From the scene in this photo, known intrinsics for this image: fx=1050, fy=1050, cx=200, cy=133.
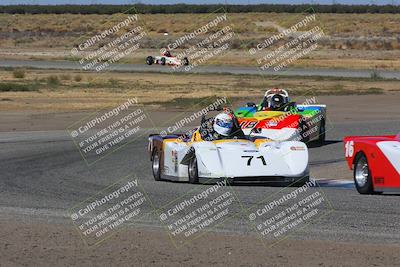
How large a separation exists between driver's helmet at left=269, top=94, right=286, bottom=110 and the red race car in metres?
9.59

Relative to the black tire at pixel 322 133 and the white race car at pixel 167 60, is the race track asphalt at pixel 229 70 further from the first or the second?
the black tire at pixel 322 133

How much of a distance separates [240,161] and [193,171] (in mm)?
853

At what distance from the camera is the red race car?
15.1 m

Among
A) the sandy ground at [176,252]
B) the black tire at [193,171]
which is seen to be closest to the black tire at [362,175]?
the black tire at [193,171]

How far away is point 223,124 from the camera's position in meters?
18.1

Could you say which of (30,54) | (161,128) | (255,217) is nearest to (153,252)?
(255,217)

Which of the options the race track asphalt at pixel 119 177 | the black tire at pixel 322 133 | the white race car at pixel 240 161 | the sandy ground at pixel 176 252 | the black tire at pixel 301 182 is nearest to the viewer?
the sandy ground at pixel 176 252

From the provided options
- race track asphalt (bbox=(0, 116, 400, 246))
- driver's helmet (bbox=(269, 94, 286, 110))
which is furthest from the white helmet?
driver's helmet (bbox=(269, 94, 286, 110))

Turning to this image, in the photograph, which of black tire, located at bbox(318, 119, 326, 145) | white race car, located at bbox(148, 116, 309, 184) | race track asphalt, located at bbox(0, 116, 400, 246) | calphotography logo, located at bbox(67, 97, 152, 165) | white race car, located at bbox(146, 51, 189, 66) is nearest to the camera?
race track asphalt, located at bbox(0, 116, 400, 246)

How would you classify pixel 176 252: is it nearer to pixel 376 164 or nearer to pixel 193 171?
pixel 376 164

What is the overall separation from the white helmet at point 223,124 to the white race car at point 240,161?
0.92 ft

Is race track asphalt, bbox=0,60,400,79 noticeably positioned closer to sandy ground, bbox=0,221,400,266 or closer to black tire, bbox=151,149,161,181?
black tire, bbox=151,149,161,181

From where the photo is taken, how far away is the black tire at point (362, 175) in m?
15.6

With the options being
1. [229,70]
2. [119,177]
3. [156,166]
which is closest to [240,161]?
[156,166]
